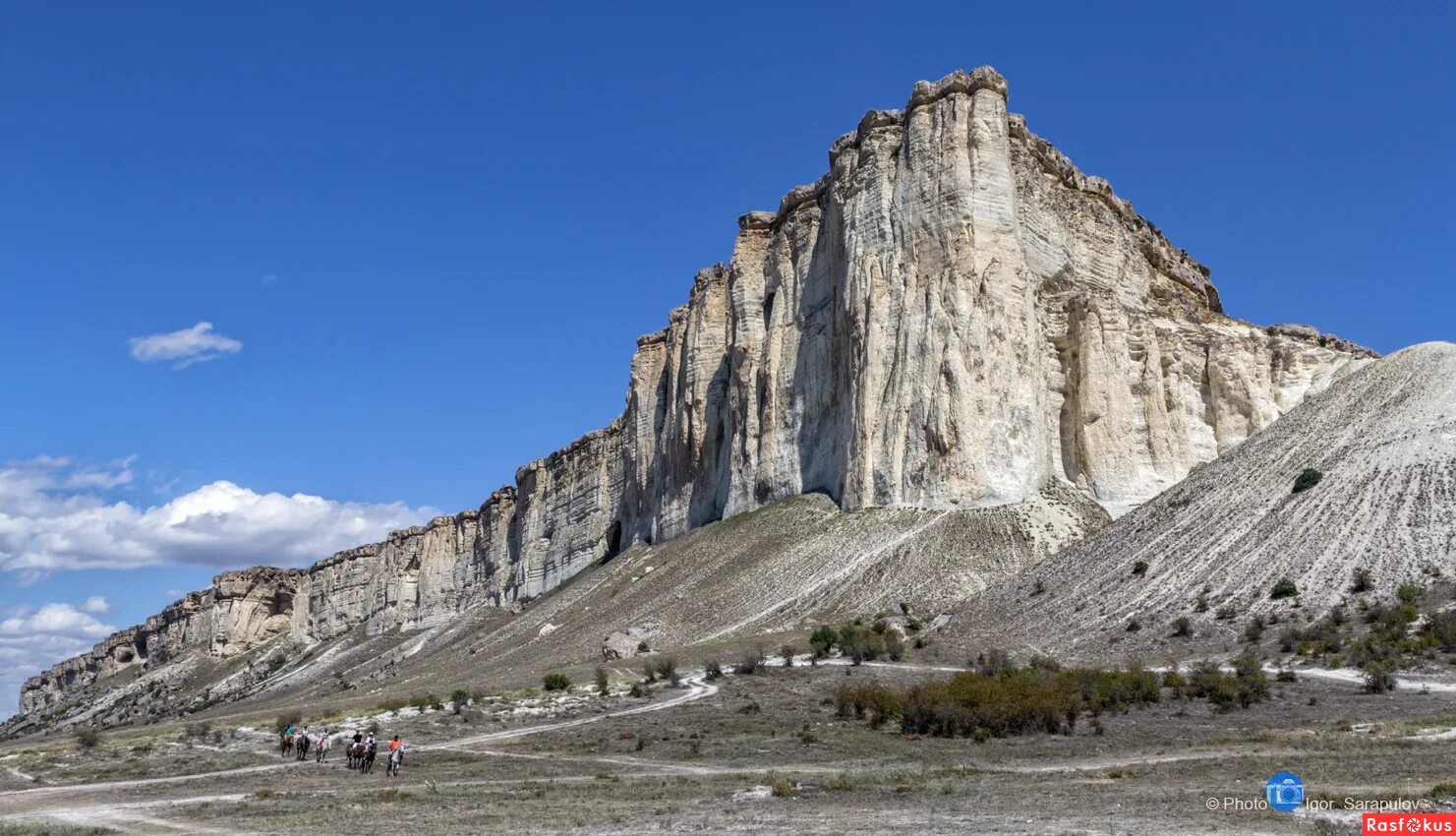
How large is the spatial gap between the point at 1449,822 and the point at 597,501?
7582cm

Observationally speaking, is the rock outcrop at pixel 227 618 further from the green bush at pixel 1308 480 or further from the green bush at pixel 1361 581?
the green bush at pixel 1361 581

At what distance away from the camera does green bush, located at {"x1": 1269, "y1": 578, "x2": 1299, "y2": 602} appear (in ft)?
113

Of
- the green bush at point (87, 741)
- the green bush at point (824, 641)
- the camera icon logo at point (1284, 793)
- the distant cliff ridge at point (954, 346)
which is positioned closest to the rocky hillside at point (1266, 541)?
the green bush at point (824, 641)

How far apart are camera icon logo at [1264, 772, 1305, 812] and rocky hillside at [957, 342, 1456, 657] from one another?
18.5 m

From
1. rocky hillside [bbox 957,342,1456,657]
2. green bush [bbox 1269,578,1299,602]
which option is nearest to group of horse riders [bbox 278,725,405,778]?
rocky hillside [bbox 957,342,1456,657]

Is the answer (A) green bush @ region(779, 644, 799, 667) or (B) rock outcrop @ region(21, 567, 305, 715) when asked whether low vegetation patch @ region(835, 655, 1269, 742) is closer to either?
(A) green bush @ region(779, 644, 799, 667)

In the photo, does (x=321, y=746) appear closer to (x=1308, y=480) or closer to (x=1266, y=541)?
(x=1266, y=541)

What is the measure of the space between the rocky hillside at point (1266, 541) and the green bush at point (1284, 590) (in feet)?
0.50

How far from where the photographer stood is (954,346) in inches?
2014

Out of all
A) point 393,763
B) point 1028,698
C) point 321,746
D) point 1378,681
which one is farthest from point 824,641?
point 393,763

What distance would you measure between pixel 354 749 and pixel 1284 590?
81.0 ft

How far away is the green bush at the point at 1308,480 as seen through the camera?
136ft

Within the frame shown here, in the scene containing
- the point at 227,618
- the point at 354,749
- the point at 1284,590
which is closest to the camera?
the point at 354,749

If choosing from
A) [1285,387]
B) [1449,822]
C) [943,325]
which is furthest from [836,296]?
[1449,822]
